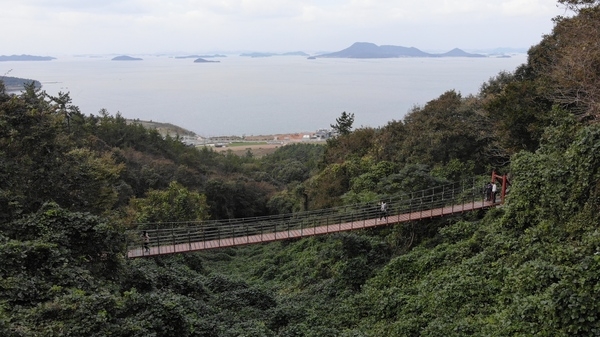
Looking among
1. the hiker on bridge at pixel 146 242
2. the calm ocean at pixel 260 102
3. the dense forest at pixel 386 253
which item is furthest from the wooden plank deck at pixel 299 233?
the calm ocean at pixel 260 102

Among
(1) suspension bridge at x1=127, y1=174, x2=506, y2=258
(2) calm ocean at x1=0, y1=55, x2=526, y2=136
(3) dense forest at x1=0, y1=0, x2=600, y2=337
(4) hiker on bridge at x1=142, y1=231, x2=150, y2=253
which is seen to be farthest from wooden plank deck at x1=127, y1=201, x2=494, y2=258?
(2) calm ocean at x1=0, y1=55, x2=526, y2=136

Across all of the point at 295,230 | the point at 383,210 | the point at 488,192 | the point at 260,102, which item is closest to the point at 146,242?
the point at 295,230

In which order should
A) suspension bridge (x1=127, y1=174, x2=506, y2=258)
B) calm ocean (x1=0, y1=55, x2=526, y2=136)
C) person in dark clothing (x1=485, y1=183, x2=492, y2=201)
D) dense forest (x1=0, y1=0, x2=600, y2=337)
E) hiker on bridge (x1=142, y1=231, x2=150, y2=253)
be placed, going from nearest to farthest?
dense forest (x1=0, y1=0, x2=600, y2=337), hiker on bridge (x1=142, y1=231, x2=150, y2=253), suspension bridge (x1=127, y1=174, x2=506, y2=258), person in dark clothing (x1=485, y1=183, x2=492, y2=201), calm ocean (x1=0, y1=55, x2=526, y2=136)

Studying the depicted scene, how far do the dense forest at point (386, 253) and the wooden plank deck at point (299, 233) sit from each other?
0.45 metres

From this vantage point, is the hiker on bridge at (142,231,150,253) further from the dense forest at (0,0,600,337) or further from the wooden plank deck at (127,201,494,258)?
the dense forest at (0,0,600,337)

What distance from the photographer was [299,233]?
12180 mm

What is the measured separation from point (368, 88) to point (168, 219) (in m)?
102

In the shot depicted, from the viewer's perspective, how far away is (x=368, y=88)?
116 meters

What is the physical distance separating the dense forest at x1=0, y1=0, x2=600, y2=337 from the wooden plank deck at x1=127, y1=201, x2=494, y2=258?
0.45 m

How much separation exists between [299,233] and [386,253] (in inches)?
114

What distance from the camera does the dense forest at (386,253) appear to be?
260 inches

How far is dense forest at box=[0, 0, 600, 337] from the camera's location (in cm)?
661

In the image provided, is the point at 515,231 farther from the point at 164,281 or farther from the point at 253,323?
the point at 164,281

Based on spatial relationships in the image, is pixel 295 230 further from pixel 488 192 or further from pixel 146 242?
pixel 488 192
